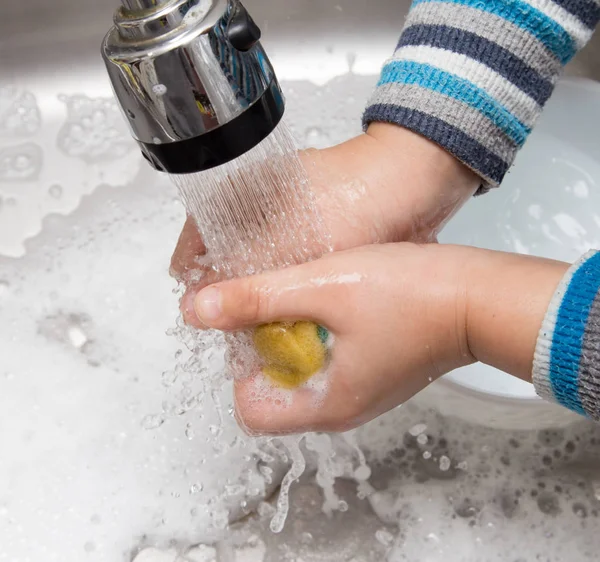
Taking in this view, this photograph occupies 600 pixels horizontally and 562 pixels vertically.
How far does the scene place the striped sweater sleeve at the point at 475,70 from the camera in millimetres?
494

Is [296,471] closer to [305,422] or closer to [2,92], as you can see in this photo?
[305,422]

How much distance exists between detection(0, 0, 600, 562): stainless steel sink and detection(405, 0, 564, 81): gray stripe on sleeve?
0.32 metres

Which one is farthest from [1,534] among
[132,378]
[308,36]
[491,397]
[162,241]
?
[308,36]

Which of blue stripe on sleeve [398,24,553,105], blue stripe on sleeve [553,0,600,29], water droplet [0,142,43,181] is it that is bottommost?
water droplet [0,142,43,181]

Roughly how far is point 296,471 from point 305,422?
0.18 meters

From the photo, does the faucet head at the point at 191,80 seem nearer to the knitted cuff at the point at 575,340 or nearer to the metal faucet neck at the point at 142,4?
the metal faucet neck at the point at 142,4

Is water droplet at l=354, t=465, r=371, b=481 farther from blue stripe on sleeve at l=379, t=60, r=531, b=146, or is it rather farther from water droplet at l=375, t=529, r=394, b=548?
blue stripe on sleeve at l=379, t=60, r=531, b=146

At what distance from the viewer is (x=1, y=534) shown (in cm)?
62

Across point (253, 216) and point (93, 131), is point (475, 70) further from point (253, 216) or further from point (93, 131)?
point (93, 131)

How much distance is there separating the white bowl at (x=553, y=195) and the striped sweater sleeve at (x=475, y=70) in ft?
0.71

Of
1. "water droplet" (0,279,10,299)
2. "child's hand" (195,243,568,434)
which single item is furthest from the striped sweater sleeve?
"water droplet" (0,279,10,299)

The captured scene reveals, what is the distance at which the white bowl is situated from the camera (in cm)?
74

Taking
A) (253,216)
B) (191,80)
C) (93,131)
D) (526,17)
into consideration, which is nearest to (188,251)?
(253,216)

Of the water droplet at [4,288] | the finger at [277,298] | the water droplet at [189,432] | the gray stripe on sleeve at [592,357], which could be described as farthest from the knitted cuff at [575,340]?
the water droplet at [4,288]
